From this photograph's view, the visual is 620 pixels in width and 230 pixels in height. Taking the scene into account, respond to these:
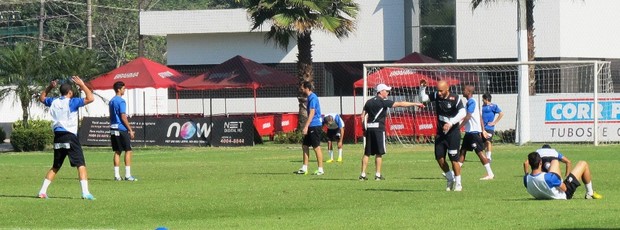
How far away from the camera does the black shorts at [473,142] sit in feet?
82.0

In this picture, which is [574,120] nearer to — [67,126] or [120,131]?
[120,131]

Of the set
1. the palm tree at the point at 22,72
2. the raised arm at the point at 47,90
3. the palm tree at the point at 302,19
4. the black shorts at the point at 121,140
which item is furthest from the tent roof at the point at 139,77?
the raised arm at the point at 47,90

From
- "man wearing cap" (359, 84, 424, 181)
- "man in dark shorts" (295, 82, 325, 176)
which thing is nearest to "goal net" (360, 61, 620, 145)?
"man in dark shorts" (295, 82, 325, 176)

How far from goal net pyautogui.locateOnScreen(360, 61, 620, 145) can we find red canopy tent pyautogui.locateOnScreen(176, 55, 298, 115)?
3696mm

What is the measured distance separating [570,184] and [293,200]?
164 inches

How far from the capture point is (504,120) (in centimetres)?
5109

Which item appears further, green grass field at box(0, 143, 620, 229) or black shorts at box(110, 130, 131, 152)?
black shorts at box(110, 130, 131, 152)

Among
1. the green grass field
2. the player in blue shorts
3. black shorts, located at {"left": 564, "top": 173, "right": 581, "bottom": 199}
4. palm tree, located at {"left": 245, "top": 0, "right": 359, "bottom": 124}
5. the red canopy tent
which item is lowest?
the green grass field

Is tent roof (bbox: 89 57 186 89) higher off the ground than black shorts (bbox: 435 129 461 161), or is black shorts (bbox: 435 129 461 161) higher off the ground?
tent roof (bbox: 89 57 186 89)

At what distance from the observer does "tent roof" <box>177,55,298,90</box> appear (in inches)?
1966

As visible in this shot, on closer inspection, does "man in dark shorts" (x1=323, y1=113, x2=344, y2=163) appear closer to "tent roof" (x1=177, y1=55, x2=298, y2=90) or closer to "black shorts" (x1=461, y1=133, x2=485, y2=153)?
"black shorts" (x1=461, y1=133, x2=485, y2=153)

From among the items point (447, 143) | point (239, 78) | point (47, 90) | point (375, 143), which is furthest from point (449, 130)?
point (239, 78)

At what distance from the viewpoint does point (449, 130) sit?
70.2 feet

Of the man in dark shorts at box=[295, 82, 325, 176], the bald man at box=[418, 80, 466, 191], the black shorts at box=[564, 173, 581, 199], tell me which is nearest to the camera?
the black shorts at box=[564, 173, 581, 199]
